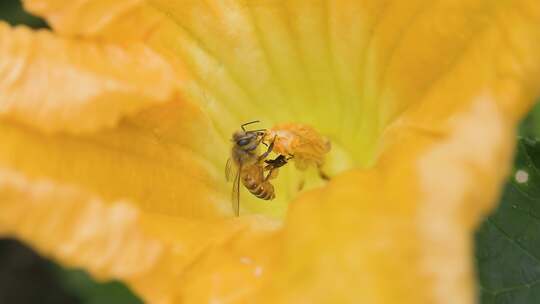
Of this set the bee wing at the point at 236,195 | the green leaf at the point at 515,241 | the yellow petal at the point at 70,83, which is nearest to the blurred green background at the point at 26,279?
the bee wing at the point at 236,195

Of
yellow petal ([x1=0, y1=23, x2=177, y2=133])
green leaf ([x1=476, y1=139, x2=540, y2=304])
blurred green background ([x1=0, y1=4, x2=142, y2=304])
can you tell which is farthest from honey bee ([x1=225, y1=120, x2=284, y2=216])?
blurred green background ([x1=0, y1=4, x2=142, y2=304])

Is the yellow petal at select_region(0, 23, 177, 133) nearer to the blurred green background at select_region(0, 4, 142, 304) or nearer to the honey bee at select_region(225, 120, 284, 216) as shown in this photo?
the honey bee at select_region(225, 120, 284, 216)

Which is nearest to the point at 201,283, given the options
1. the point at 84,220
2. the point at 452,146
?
the point at 84,220

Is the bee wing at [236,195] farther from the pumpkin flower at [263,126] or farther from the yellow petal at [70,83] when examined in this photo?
the yellow petal at [70,83]

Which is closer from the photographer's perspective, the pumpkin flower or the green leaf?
the pumpkin flower

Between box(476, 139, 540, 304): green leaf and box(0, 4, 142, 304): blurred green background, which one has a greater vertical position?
box(476, 139, 540, 304): green leaf

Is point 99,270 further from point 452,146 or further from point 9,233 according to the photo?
point 452,146
